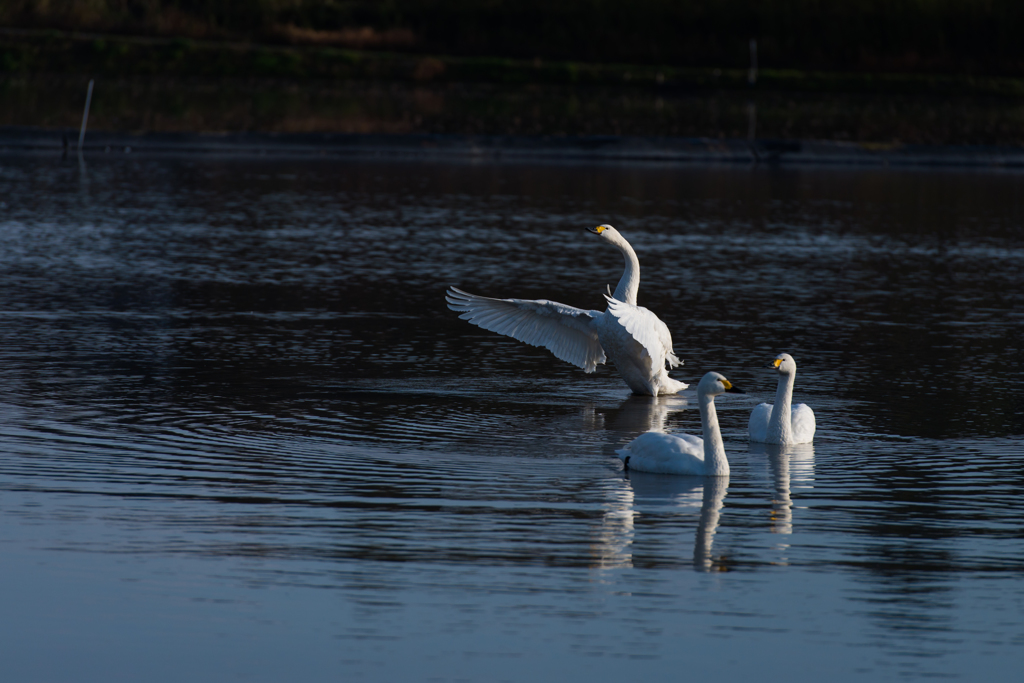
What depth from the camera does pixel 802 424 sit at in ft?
34.0

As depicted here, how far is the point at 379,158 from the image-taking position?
38.8 m

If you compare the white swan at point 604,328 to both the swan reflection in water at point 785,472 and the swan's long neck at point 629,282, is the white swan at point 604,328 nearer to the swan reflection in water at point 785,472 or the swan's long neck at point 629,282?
the swan's long neck at point 629,282

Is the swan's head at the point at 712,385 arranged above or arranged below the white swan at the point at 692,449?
above

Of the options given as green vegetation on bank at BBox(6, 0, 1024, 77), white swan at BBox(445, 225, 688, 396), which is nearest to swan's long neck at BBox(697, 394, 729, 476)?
white swan at BBox(445, 225, 688, 396)

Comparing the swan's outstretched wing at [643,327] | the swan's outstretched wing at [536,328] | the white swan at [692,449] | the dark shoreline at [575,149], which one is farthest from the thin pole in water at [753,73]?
the white swan at [692,449]

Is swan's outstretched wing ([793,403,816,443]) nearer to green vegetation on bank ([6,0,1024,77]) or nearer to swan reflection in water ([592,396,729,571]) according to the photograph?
swan reflection in water ([592,396,729,571])

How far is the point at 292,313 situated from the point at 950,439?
7695 mm

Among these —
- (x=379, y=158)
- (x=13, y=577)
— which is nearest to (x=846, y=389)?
(x=13, y=577)

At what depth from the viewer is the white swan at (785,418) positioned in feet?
33.7

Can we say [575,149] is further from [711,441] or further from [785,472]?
[711,441]

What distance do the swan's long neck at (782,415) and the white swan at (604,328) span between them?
165 centimetres

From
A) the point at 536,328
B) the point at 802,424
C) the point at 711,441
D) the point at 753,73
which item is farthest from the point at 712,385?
the point at 753,73

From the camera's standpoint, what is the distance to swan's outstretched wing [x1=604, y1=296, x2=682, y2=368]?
11727 mm

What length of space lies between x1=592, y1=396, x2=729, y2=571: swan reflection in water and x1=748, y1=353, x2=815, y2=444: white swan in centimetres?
95
